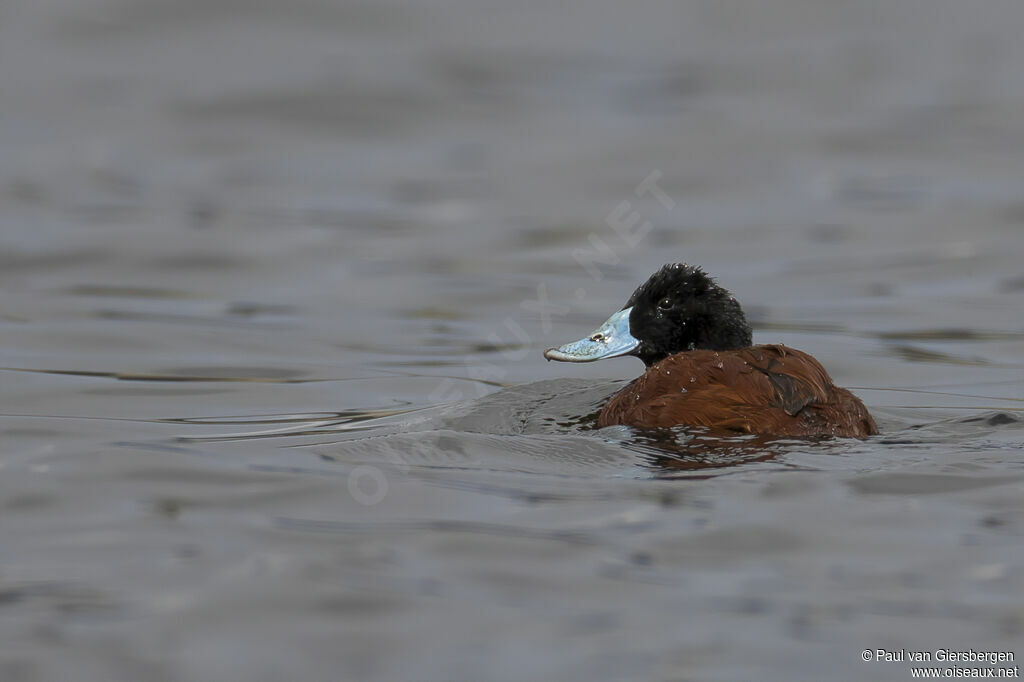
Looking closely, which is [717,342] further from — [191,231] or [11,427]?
[191,231]

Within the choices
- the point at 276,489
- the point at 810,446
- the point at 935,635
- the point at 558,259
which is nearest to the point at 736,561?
the point at 935,635

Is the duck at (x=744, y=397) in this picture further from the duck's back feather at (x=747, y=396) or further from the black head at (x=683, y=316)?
the black head at (x=683, y=316)

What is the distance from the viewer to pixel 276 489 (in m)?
5.83

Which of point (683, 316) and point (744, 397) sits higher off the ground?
point (683, 316)

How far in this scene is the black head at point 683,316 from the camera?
24.0 ft

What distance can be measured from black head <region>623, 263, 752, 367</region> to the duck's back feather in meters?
0.86

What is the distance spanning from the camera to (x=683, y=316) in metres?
7.41

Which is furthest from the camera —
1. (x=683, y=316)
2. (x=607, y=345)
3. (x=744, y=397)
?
(x=607, y=345)

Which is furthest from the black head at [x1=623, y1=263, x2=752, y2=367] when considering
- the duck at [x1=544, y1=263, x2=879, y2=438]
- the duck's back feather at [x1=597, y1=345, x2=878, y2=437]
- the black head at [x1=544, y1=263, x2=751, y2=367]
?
the duck's back feather at [x1=597, y1=345, x2=878, y2=437]

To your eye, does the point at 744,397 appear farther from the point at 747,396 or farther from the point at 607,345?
the point at 607,345

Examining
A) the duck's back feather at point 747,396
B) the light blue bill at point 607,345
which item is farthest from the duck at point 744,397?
the light blue bill at point 607,345

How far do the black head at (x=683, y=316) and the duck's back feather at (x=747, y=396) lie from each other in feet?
2.84

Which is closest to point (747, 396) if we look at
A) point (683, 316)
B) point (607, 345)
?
point (683, 316)

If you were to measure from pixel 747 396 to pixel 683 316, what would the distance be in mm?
1362
